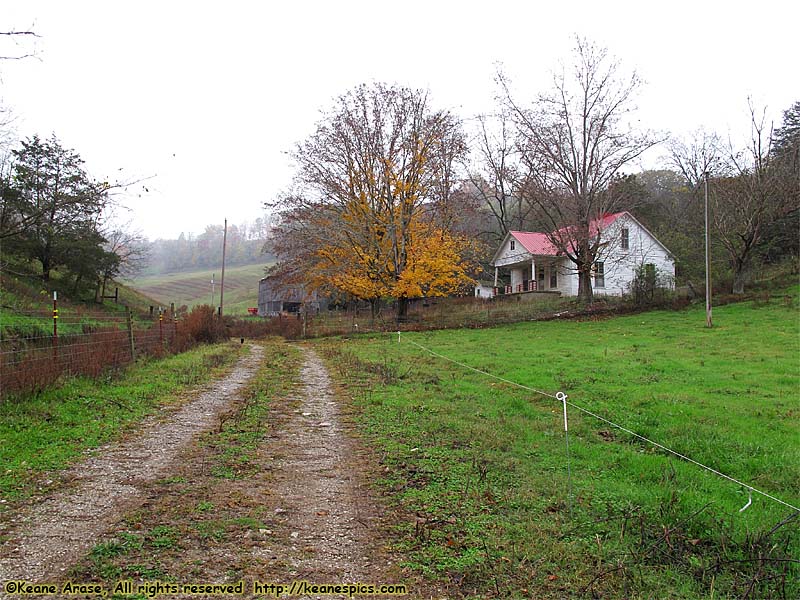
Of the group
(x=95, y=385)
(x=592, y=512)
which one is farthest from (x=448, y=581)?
(x=95, y=385)

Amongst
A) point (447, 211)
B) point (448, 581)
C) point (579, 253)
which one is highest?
point (447, 211)

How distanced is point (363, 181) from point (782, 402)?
23628mm

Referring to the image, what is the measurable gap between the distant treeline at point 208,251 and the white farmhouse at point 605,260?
88673 millimetres

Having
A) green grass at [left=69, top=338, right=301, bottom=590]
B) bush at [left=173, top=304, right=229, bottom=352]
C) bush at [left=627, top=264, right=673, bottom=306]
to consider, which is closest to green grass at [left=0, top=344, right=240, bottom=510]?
green grass at [left=69, top=338, right=301, bottom=590]

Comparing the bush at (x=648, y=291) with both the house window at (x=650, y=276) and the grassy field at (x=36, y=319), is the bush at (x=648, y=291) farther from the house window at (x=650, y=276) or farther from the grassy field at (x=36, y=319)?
the grassy field at (x=36, y=319)

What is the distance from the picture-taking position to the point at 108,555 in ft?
12.4

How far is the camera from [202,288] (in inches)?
3967

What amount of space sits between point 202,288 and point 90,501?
10111 cm

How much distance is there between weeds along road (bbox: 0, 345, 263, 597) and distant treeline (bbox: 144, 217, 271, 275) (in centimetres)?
12142

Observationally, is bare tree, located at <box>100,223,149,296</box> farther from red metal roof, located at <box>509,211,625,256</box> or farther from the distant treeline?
→ the distant treeline

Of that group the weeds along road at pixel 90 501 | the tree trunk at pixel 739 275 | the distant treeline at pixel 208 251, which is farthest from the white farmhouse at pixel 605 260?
the distant treeline at pixel 208 251

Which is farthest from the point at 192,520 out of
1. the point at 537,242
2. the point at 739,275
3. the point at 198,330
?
the point at 537,242

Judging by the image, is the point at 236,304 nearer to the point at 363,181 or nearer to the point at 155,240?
the point at 363,181

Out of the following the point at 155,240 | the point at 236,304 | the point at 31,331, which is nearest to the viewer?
the point at 31,331
